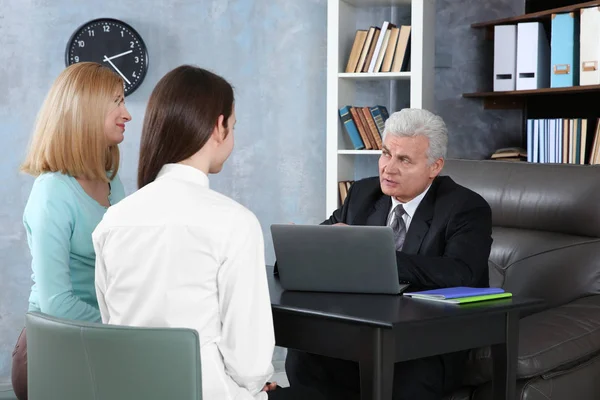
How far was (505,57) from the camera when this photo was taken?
4352 mm

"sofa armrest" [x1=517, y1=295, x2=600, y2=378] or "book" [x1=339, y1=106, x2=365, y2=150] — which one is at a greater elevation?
"book" [x1=339, y1=106, x2=365, y2=150]

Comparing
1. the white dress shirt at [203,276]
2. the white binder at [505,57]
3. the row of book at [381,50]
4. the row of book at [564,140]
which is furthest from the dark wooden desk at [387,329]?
the white binder at [505,57]

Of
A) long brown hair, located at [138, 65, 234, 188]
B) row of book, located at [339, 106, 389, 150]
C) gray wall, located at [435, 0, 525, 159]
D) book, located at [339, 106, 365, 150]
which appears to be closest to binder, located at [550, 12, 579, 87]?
gray wall, located at [435, 0, 525, 159]

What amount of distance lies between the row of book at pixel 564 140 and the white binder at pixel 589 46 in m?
0.22

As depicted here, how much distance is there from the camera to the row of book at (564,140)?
400 cm

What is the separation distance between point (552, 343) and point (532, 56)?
2.10 meters

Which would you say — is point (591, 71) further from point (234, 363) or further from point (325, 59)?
point (234, 363)

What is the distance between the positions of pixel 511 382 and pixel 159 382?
1.15 metres

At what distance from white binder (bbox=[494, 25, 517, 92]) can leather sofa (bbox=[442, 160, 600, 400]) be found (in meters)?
1.25

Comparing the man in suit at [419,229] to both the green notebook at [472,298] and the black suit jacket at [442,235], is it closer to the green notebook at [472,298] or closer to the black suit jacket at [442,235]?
the black suit jacket at [442,235]

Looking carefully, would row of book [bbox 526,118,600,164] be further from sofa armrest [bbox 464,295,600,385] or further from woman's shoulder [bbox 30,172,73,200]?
A: woman's shoulder [bbox 30,172,73,200]

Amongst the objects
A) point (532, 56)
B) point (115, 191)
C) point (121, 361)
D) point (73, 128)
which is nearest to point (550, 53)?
point (532, 56)

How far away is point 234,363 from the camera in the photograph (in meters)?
1.65

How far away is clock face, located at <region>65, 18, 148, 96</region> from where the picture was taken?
4.16 meters
